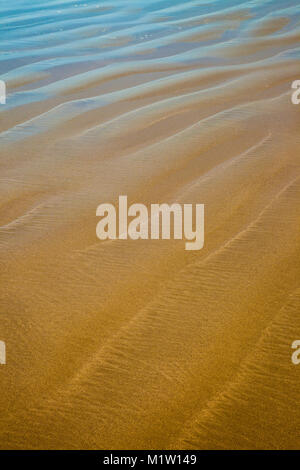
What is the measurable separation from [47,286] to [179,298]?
2.00 feet

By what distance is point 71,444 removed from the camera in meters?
1.54

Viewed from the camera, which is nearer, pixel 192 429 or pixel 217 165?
pixel 192 429

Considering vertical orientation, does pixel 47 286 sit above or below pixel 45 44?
below

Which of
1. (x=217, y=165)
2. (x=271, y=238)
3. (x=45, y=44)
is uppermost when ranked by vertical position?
(x=45, y=44)

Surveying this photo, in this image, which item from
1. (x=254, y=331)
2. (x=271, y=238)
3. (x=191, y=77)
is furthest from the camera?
(x=191, y=77)

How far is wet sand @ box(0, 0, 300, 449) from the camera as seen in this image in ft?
5.32

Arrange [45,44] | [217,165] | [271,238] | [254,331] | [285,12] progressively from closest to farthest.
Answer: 1. [254,331]
2. [271,238]
3. [217,165]
4. [45,44]
5. [285,12]

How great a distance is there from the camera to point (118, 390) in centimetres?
171

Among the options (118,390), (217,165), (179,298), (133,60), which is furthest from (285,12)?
(118,390)

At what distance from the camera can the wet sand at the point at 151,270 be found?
1623mm

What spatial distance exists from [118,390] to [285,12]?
27.7 ft

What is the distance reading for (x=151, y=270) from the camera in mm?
2295

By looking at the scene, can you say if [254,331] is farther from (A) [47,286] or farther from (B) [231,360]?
(A) [47,286]
